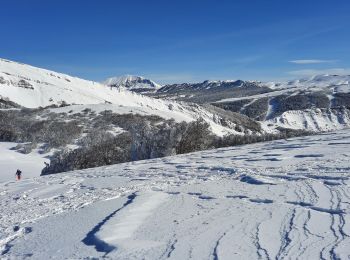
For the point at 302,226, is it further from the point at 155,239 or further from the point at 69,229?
the point at 69,229

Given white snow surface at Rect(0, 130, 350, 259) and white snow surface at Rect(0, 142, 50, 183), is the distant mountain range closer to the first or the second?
white snow surface at Rect(0, 142, 50, 183)

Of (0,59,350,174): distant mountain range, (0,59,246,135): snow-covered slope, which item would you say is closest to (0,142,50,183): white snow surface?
(0,59,350,174): distant mountain range

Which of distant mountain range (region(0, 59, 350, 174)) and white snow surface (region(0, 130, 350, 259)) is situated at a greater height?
distant mountain range (region(0, 59, 350, 174))

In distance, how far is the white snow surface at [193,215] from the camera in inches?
218

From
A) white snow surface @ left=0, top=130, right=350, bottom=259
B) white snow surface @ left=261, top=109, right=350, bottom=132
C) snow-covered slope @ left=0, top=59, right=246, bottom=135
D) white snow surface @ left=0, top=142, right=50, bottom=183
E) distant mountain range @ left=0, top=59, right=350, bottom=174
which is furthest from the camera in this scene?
white snow surface @ left=261, top=109, right=350, bottom=132

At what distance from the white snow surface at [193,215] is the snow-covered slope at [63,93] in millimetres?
52389

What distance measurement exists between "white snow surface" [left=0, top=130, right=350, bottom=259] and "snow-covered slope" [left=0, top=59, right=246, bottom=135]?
172 ft

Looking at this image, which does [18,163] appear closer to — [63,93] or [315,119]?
[63,93]

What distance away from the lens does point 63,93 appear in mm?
97125

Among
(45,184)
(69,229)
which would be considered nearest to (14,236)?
(69,229)

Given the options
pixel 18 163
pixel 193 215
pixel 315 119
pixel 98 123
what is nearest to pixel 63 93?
pixel 98 123

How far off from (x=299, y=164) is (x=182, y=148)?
1306 cm

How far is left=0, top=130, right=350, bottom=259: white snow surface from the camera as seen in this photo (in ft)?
18.2

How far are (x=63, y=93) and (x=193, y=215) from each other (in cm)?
9377
